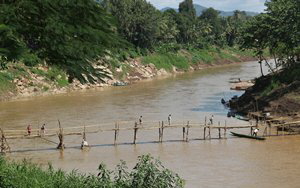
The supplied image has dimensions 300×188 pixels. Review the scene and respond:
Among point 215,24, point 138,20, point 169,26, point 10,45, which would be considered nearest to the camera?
point 10,45

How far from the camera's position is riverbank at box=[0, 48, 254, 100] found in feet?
160

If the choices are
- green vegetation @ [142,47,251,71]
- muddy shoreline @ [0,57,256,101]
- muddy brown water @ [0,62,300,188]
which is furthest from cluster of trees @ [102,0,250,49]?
muddy brown water @ [0,62,300,188]

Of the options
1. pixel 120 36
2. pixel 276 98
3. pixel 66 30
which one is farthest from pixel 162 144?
pixel 66 30

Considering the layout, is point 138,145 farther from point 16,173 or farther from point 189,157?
point 16,173

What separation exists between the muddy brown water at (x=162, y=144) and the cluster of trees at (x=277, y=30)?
265 inches

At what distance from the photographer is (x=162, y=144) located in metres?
28.4

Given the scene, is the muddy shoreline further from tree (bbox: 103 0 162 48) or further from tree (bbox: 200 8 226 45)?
tree (bbox: 200 8 226 45)

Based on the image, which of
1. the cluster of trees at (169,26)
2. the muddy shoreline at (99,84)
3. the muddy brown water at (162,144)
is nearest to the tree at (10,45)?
the muddy brown water at (162,144)

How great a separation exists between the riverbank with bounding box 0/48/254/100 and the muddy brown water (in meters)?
2.53

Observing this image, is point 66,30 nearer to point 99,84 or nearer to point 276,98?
point 99,84

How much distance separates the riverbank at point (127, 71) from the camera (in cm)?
4887

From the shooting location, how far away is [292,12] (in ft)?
119

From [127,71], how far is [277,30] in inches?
1148

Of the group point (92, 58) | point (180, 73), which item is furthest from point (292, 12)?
point (180, 73)
